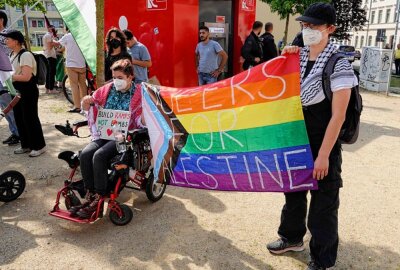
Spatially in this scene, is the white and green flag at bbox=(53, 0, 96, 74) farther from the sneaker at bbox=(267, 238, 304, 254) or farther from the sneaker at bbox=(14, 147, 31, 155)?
the sneaker at bbox=(267, 238, 304, 254)

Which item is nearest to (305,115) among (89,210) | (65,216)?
(89,210)

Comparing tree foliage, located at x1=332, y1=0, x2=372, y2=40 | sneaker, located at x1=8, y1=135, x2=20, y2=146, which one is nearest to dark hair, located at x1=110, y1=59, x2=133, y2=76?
sneaker, located at x1=8, y1=135, x2=20, y2=146

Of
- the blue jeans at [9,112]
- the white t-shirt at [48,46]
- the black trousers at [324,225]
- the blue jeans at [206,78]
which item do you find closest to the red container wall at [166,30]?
the blue jeans at [206,78]

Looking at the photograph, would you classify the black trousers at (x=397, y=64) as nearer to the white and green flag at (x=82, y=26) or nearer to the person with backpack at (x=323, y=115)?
the white and green flag at (x=82, y=26)

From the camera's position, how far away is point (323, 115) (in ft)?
8.73

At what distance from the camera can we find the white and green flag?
5043 mm

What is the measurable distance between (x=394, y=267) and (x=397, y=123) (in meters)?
5.81

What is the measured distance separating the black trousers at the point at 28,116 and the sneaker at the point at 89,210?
2.46m

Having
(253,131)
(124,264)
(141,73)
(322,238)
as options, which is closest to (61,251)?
(124,264)

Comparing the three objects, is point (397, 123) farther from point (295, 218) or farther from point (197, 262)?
point (197, 262)

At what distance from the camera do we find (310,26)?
2.66 meters

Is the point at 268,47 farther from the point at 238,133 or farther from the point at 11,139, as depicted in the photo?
the point at 238,133

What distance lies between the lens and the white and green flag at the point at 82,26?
5.04 meters

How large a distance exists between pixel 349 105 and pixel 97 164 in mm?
2248
